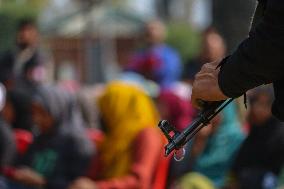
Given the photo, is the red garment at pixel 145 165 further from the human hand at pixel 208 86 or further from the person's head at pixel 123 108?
the human hand at pixel 208 86

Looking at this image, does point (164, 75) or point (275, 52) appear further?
point (164, 75)

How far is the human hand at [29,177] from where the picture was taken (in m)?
6.41

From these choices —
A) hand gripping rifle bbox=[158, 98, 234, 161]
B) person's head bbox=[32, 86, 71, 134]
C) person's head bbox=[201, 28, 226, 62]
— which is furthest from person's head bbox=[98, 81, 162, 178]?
hand gripping rifle bbox=[158, 98, 234, 161]

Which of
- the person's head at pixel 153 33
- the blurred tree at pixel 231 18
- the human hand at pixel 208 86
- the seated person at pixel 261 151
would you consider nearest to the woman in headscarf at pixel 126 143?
the seated person at pixel 261 151

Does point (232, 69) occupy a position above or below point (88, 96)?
above

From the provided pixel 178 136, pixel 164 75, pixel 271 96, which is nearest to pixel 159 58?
pixel 164 75

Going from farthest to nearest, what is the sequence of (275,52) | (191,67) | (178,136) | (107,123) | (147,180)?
(191,67) → (107,123) → (147,180) → (178,136) → (275,52)

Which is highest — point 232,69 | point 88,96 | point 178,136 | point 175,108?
point 232,69

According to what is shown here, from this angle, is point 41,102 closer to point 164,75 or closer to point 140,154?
point 140,154

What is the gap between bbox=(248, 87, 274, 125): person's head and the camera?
6223 mm

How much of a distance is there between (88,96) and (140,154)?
265 cm

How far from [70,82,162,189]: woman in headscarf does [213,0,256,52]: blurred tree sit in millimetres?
5680

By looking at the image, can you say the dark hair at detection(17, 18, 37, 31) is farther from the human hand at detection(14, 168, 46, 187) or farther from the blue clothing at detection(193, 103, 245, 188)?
the blue clothing at detection(193, 103, 245, 188)

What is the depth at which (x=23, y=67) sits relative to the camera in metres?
8.76
